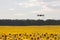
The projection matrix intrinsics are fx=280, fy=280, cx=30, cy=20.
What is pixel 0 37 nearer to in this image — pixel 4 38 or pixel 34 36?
pixel 4 38

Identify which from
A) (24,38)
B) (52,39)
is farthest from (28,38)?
(52,39)

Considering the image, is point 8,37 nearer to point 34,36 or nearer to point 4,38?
point 4,38

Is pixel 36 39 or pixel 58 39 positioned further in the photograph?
pixel 36 39

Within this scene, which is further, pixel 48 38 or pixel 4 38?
pixel 48 38

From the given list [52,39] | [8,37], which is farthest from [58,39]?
[8,37]

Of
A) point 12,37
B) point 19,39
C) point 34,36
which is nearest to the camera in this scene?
point 12,37

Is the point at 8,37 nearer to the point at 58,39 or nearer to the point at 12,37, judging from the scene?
the point at 12,37

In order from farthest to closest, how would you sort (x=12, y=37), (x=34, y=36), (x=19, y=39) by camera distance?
(x=34, y=36), (x=19, y=39), (x=12, y=37)

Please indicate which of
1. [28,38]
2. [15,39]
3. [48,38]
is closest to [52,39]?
[48,38]
